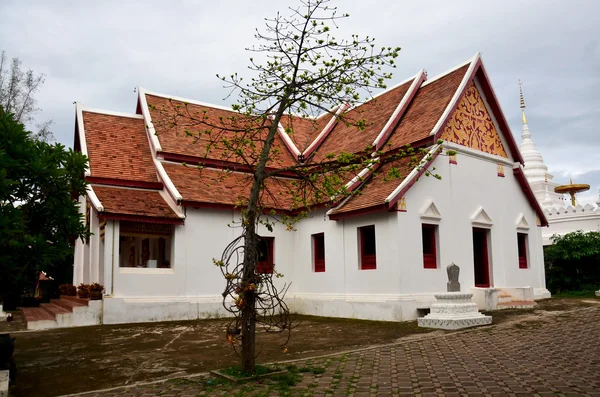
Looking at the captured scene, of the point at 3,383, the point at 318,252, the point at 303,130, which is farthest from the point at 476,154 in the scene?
the point at 3,383

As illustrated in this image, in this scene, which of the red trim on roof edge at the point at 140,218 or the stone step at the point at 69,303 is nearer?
the red trim on roof edge at the point at 140,218

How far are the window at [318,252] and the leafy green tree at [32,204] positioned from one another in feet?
29.1

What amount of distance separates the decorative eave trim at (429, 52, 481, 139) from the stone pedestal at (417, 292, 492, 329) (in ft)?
14.3

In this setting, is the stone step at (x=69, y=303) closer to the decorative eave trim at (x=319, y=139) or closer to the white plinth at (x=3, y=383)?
the white plinth at (x=3, y=383)

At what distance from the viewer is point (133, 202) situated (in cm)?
1385

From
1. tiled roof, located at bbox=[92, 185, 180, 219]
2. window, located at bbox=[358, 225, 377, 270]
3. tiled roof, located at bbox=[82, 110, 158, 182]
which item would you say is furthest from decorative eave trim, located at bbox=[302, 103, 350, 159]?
tiled roof, located at bbox=[92, 185, 180, 219]

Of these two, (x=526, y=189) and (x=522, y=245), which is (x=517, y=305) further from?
(x=526, y=189)

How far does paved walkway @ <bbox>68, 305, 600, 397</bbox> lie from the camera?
18.6 ft

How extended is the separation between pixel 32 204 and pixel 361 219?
28.3ft

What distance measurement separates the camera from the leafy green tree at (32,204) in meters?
5.86

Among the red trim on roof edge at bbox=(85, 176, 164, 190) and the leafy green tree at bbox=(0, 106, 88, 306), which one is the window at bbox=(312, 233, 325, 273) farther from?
the leafy green tree at bbox=(0, 106, 88, 306)

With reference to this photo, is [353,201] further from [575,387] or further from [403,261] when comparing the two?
[575,387]

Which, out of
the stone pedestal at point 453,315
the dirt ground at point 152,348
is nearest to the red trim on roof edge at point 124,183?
the dirt ground at point 152,348

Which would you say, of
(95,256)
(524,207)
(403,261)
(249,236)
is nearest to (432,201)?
(403,261)
